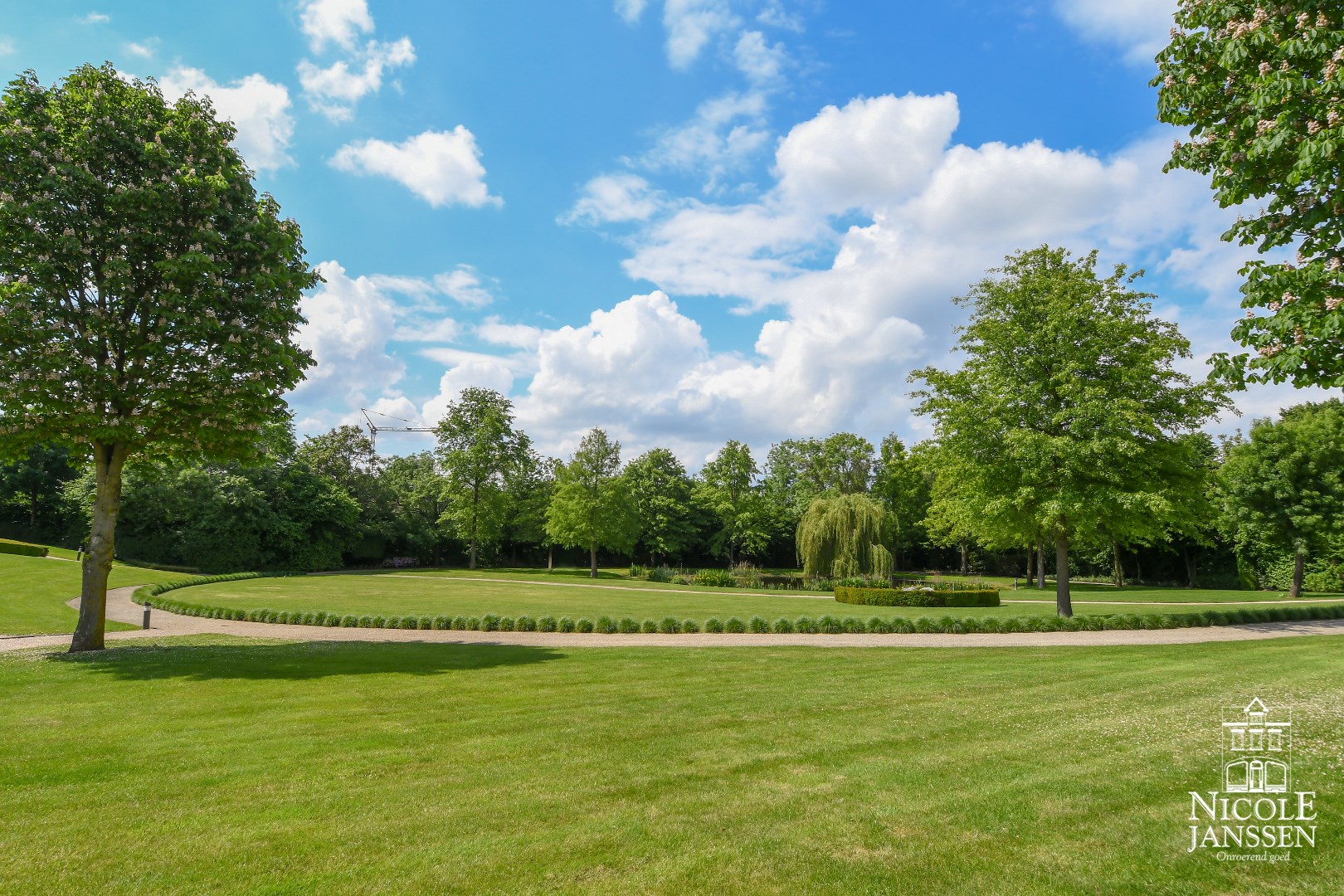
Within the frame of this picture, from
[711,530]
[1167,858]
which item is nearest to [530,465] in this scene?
[711,530]

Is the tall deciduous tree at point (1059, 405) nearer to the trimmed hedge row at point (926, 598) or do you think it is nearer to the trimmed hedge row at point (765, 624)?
the trimmed hedge row at point (765, 624)

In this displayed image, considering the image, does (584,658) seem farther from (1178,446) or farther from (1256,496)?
(1256,496)

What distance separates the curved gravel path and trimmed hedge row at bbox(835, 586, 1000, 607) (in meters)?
8.94

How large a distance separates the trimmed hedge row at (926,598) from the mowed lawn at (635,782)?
1776cm

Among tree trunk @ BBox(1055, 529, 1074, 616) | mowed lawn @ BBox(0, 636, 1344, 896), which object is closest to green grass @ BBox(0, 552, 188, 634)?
mowed lawn @ BBox(0, 636, 1344, 896)

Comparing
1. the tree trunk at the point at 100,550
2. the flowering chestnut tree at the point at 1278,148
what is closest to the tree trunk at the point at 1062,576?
the flowering chestnut tree at the point at 1278,148

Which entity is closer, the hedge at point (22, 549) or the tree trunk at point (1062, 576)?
the tree trunk at point (1062, 576)

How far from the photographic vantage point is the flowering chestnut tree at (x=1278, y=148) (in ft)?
21.8

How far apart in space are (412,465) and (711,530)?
33304 millimetres

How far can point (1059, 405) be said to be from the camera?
881 inches

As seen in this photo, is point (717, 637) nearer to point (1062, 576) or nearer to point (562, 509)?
point (1062, 576)

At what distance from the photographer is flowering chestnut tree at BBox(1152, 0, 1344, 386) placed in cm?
664

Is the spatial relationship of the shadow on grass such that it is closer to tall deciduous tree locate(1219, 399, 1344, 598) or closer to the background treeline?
the background treeline

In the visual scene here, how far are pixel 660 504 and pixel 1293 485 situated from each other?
139 feet
